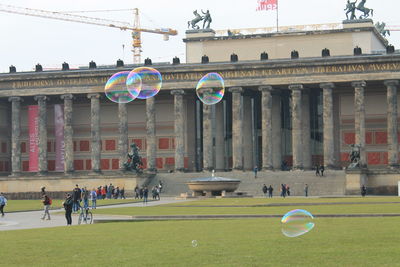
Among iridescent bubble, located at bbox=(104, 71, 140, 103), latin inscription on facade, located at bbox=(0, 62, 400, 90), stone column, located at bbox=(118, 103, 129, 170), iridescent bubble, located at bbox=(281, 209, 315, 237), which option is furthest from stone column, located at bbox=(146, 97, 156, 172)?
iridescent bubble, located at bbox=(281, 209, 315, 237)

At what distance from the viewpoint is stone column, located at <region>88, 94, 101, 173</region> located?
11212cm

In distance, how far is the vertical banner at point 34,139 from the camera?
114m

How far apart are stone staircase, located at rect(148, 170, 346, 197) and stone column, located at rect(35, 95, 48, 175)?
1637cm

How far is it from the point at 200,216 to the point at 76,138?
72197 mm

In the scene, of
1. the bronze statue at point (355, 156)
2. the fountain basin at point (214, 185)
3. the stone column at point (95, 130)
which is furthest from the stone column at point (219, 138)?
the fountain basin at point (214, 185)

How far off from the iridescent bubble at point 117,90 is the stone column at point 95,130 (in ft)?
125

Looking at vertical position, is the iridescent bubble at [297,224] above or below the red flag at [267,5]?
below

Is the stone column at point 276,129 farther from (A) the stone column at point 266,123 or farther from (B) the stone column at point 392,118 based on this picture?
(B) the stone column at point 392,118

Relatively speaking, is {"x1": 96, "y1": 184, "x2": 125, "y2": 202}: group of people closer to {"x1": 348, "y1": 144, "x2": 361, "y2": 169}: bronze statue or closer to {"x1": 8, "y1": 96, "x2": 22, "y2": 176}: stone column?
{"x1": 8, "y1": 96, "x2": 22, "y2": 176}: stone column

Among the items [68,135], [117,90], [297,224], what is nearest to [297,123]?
[68,135]

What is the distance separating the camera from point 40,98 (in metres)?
114

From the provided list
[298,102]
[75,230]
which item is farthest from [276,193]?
[75,230]

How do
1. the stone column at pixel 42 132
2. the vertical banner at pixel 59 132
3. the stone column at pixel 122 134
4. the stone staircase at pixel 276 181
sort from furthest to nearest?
the vertical banner at pixel 59 132 < the stone column at pixel 42 132 < the stone column at pixel 122 134 < the stone staircase at pixel 276 181

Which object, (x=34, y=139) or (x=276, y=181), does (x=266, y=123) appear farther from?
(x=34, y=139)
